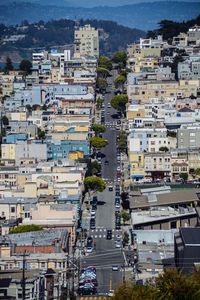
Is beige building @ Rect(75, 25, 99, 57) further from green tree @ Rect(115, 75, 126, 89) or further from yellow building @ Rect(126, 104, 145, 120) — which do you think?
yellow building @ Rect(126, 104, 145, 120)

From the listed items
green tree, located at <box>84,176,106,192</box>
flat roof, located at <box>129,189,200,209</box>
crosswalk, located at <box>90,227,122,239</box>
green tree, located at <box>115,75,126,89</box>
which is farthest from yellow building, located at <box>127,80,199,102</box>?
crosswalk, located at <box>90,227,122,239</box>

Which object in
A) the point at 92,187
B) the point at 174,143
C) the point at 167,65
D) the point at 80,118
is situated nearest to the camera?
the point at 92,187

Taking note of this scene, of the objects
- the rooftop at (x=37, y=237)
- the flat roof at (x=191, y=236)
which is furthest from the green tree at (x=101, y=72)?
the flat roof at (x=191, y=236)

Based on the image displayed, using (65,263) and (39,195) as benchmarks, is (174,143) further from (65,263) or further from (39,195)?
(65,263)

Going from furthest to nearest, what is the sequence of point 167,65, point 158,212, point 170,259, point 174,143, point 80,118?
point 167,65 → point 80,118 → point 174,143 → point 158,212 → point 170,259

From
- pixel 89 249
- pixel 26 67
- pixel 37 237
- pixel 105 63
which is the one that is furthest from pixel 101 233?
pixel 105 63

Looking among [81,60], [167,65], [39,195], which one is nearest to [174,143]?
[39,195]

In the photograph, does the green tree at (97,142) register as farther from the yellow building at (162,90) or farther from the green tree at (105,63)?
the green tree at (105,63)
